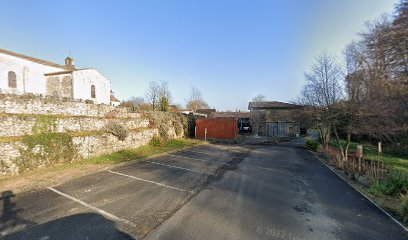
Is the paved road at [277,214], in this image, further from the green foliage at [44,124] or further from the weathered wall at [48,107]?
the weathered wall at [48,107]

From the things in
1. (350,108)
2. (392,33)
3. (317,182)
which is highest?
(392,33)

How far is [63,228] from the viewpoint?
4988 mm

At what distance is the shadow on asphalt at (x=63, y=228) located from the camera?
4.67 meters

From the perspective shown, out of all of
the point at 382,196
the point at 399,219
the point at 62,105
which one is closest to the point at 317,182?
the point at 382,196

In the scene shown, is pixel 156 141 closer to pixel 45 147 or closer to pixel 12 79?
pixel 45 147

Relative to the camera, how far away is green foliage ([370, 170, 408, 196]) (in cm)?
815

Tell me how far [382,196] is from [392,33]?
21.1ft

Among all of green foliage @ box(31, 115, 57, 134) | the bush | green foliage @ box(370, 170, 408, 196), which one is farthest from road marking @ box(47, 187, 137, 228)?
the bush

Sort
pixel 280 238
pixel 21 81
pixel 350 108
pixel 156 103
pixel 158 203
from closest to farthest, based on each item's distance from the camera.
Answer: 1. pixel 280 238
2. pixel 158 203
3. pixel 350 108
4. pixel 21 81
5. pixel 156 103

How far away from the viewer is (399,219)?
6145 mm

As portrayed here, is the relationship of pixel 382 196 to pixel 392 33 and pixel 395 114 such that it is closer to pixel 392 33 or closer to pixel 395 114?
pixel 395 114

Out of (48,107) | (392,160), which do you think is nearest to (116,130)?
(48,107)

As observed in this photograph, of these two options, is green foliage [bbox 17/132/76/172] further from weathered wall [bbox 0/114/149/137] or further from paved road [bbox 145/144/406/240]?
paved road [bbox 145/144/406/240]

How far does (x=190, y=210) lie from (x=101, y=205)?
2.54 metres
